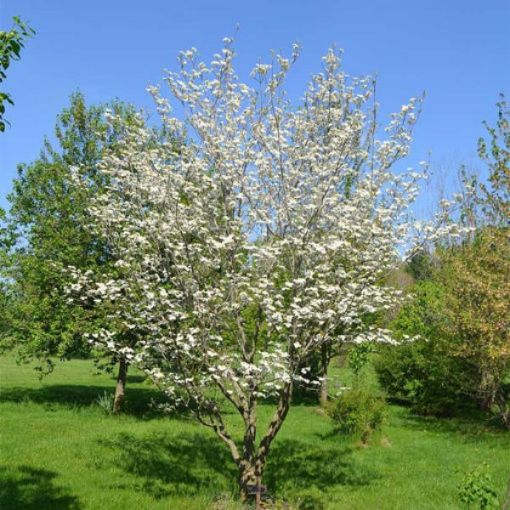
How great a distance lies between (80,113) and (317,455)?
52.4 feet

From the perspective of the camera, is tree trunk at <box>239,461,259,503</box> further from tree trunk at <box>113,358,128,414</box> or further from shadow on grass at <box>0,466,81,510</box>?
tree trunk at <box>113,358,128,414</box>

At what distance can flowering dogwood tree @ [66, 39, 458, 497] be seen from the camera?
31.4 feet

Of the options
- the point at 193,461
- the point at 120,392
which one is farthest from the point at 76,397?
the point at 193,461

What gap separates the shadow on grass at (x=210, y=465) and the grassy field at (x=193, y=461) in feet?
0.10

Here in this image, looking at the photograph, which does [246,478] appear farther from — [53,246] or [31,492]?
[53,246]

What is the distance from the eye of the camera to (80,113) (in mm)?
21281

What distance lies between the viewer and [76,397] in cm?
2397

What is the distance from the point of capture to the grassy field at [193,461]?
1059 centimetres

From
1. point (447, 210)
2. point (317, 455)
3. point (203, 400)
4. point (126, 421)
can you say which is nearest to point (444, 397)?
point (317, 455)

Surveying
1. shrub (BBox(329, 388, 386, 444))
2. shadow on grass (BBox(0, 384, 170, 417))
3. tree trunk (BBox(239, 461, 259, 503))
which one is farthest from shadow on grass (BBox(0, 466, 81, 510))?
shrub (BBox(329, 388, 386, 444))

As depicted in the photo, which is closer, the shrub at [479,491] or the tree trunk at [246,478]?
the shrub at [479,491]

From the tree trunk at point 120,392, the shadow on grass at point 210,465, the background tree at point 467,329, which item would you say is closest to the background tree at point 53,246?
the tree trunk at point 120,392

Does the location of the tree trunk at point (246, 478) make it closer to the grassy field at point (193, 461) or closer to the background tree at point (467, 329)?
the grassy field at point (193, 461)

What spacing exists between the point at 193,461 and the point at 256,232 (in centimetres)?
676
